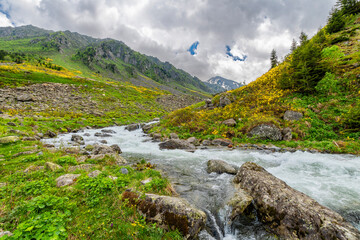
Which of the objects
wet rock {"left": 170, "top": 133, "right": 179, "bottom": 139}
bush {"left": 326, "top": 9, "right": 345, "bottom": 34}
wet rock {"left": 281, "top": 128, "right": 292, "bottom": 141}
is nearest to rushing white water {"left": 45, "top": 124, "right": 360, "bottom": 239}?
wet rock {"left": 281, "top": 128, "right": 292, "bottom": 141}

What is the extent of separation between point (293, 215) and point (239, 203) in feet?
5.70

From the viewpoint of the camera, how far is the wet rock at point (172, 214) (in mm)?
4594

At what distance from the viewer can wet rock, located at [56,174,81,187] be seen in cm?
647

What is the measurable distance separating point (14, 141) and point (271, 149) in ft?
79.4

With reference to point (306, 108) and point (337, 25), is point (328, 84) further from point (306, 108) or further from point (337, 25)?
point (337, 25)

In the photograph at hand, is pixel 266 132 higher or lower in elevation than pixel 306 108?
lower

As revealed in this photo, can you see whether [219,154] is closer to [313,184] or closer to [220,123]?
[313,184]

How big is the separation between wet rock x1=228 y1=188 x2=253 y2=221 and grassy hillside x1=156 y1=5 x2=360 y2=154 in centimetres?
1251

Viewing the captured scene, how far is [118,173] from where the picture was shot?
25.7 feet

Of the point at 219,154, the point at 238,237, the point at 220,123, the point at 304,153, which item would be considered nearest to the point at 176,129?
the point at 220,123

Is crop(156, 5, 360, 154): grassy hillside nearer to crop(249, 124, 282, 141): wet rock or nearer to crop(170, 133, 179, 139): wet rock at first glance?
crop(249, 124, 282, 141): wet rock

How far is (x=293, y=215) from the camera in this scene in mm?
4809

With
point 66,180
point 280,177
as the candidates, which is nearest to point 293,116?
point 280,177

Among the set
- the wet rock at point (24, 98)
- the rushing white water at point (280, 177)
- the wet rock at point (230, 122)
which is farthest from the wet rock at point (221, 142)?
the wet rock at point (24, 98)
